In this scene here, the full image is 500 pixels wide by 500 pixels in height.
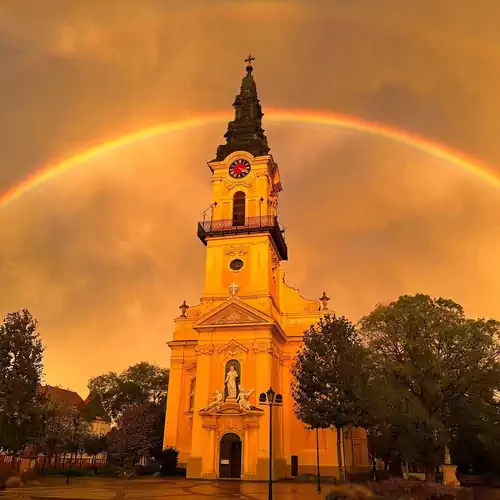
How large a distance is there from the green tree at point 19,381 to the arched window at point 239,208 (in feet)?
67.4

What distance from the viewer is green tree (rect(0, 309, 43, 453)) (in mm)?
32500

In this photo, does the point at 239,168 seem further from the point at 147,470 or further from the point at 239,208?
the point at 147,470

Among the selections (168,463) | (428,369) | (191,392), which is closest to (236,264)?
(191,392)

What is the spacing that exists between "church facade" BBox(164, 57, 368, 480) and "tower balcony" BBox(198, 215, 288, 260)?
10cm

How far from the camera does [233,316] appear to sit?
41.0 meters

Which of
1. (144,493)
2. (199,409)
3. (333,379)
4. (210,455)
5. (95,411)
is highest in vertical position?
(95,411)

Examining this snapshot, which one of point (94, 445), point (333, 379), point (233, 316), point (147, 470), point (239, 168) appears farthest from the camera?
point (94, 445)

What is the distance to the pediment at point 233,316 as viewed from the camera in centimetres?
4034

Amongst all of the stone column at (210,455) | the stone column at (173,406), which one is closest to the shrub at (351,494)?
the stone column at (210,455)

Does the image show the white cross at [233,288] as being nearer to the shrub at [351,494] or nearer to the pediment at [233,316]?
the pediment at [233,316]

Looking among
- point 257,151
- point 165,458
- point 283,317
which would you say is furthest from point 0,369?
point 257,151

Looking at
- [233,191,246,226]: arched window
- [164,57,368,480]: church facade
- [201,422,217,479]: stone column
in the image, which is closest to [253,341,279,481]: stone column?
[164,57,368,480]: church facade

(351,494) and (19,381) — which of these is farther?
(19,381)

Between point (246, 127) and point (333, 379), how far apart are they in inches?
1163
